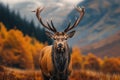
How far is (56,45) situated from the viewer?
15195mm

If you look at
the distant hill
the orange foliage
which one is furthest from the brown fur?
the distant hill

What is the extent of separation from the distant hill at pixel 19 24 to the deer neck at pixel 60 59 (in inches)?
3039

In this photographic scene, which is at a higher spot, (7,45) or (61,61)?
(7,45)

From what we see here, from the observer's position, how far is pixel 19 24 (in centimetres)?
9912

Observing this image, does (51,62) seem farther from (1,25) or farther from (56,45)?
(1,25)

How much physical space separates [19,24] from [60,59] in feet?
276

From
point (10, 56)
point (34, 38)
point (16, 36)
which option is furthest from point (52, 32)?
point (34, 38)

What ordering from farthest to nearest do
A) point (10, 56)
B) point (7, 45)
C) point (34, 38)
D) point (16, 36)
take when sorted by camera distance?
1. point (34, 38)
2. point (16, 36)
3. point (7, 45)
4. point (10, 56)

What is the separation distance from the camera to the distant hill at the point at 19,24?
9481 cm

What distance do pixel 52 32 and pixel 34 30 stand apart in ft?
275

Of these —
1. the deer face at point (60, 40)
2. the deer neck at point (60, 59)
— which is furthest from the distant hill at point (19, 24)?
the deer face at point (60, 40)

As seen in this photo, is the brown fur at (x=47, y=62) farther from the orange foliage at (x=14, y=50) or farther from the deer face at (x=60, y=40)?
the orange foliage at (x=14, y=50)

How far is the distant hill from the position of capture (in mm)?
94812

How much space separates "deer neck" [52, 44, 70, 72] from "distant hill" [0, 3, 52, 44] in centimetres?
7720
